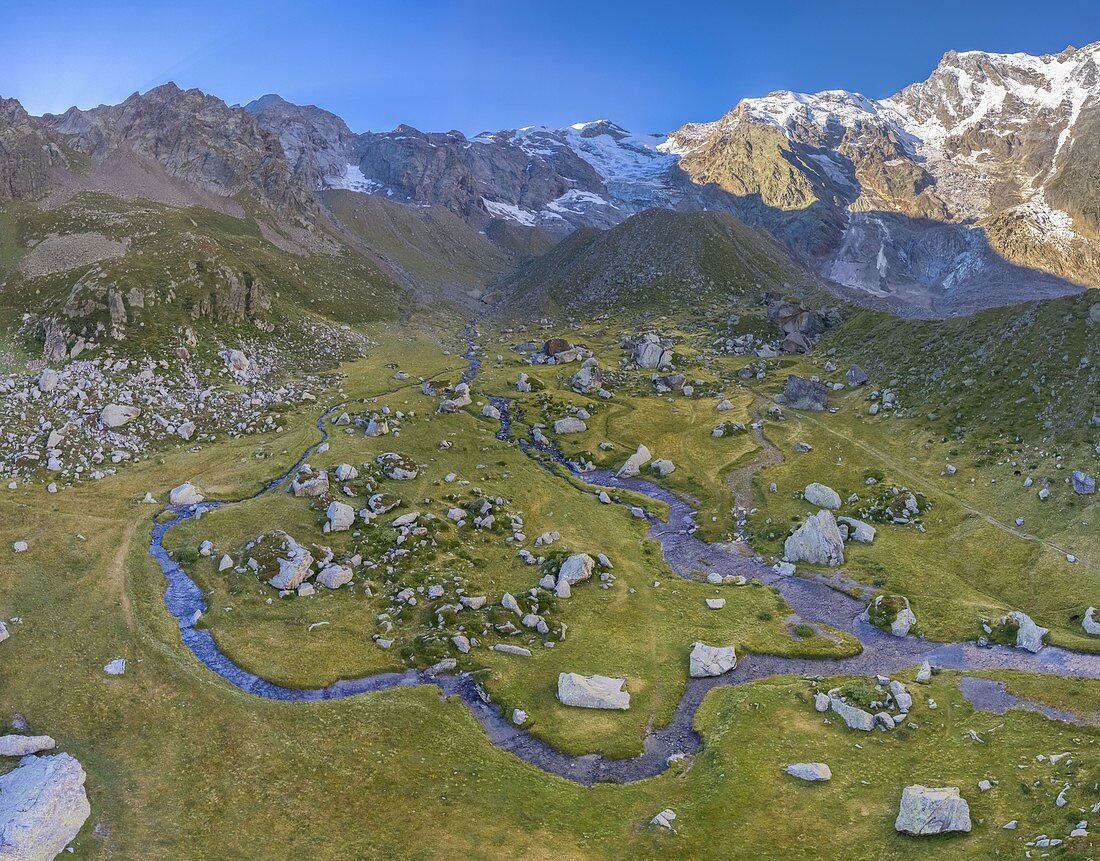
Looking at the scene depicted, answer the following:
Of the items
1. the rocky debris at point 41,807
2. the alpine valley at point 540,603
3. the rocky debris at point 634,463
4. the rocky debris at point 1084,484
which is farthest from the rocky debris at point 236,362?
the rocky debris at point 1084,484

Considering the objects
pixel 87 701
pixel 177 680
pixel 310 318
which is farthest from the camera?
pixel 310 318

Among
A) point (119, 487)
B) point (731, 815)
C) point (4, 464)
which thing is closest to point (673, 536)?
point (731, 815)

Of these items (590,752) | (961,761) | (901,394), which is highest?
(901,394)

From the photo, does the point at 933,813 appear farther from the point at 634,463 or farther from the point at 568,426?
the point at 568,426

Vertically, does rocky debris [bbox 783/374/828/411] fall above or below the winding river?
above

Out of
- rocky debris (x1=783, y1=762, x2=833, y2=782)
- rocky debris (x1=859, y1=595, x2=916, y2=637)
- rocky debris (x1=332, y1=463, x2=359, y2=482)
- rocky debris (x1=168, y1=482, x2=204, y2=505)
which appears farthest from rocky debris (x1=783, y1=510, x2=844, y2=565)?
rocky debris (x1=168, y1=482, x2=204, y2=505)

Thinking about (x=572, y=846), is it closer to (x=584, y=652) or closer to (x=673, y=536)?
(x=584, y=652)

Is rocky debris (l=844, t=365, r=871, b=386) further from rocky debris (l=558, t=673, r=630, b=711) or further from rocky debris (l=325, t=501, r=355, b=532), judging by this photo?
rocky debris (l=325, t=501, r=355, b=532)

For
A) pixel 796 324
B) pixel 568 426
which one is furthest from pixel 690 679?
pixel 796 324
